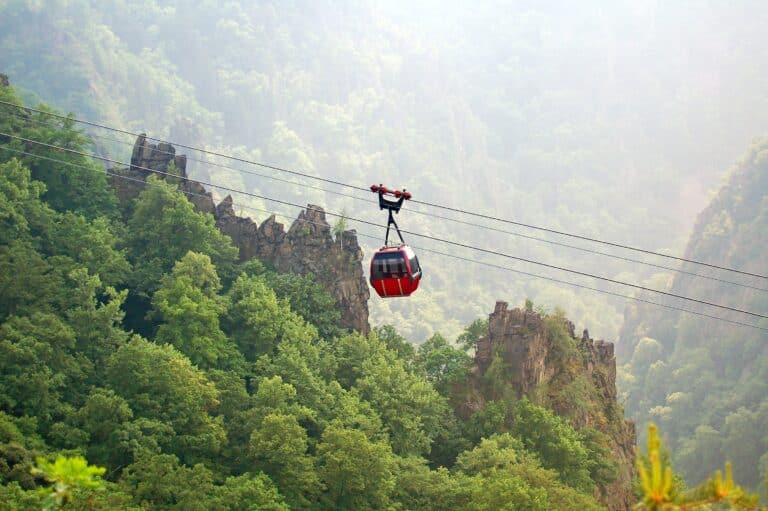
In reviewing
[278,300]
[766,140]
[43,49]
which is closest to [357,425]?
[278,300]

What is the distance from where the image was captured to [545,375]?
74.8 meters

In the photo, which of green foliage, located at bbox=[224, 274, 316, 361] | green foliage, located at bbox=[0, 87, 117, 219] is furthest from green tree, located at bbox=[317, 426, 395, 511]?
green foliage, located at bbox=[0, 87, 117, 219]

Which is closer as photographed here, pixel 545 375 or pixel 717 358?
pixel 545 375

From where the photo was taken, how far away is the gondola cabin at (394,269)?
1688 inches

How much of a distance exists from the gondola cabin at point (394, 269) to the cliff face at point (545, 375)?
30630 millimetres

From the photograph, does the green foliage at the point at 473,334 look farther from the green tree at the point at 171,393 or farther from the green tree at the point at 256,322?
the green tree at the point at 171,393

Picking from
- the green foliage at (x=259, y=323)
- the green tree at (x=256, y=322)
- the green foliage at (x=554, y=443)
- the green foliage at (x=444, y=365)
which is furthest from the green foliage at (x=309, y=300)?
the green foliage at (x=554, y=443)

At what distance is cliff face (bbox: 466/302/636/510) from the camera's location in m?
72.9

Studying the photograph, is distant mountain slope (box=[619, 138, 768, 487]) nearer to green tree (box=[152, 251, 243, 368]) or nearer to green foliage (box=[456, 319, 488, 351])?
green foliage (box=[456, 319, 488, 351])

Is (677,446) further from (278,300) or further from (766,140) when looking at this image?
(278,300)

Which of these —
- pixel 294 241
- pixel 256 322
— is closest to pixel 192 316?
pixel 256 322

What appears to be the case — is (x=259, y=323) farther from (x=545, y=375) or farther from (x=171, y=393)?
(x=545, y=375)

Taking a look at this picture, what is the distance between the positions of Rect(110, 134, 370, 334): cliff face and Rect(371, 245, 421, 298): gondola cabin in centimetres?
3239

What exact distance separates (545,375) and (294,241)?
60.3 ft
